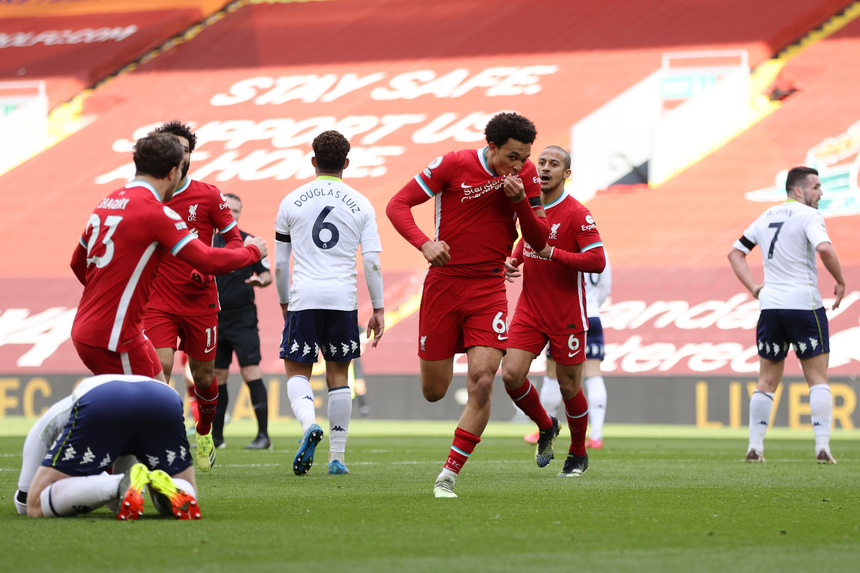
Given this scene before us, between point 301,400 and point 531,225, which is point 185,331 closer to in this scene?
point 301,400

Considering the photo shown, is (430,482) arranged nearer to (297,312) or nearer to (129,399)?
(297,312)

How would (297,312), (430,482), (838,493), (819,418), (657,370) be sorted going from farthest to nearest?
1. (657,370)
2. (819,418)
3. (297,312)
4. (430,482)
5. (838,493)

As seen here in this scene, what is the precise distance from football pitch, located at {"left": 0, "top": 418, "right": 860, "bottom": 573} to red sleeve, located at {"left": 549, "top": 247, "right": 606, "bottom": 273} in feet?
4.32

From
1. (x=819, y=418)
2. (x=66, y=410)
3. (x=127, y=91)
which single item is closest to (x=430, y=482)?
(x=66, y=410)

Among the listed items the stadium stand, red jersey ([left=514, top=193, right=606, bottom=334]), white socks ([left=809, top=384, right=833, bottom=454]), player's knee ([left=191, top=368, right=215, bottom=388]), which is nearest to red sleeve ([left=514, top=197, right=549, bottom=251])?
red jersey ([left=514, top=193, right=606, bottom=334])

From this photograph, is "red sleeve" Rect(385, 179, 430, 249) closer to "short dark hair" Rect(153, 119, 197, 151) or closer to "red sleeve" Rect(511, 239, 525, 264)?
"red sleeve" Rect(511, 239, 525, 264)

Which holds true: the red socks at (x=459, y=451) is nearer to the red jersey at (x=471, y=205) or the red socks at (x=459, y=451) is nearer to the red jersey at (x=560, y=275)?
the red jersey at (x=471, y=205)

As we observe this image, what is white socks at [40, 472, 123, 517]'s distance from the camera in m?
4.94

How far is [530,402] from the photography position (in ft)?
25.2

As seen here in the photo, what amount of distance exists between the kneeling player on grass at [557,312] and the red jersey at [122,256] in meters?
2.87

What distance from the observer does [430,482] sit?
736cm

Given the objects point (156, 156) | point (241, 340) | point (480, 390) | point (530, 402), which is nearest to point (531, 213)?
point (480, 390)

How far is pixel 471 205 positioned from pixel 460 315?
61 centimetres

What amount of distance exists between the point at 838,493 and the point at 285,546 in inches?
143
